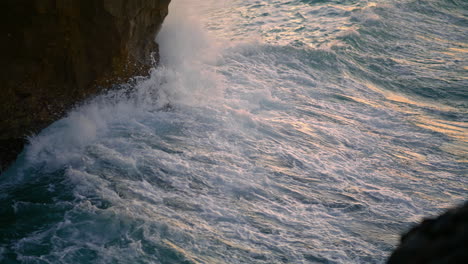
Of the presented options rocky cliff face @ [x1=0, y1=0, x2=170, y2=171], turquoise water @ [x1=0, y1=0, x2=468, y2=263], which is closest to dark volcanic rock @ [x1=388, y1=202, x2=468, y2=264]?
turquoise water @ [x1=0, y1=0, x2=468, y2=263]

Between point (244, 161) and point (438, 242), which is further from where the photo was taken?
point (244, 161)

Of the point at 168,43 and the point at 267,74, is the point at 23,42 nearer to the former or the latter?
the point at 168,43

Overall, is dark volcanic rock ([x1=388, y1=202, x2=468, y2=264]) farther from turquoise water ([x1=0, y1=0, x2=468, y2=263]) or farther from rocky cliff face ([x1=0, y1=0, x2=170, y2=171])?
rocky cliff face ([x1=0, y1=0, x2=170, y2=171])

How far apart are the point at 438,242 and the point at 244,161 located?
3.81 meters

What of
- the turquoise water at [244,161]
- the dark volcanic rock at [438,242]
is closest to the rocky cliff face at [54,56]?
the turquoise water at [244,161]

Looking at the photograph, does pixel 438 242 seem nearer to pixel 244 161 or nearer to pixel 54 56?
pixel 244 161

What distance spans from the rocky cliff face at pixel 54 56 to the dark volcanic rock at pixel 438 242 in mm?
4414

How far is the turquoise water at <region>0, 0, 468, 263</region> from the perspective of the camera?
346cm

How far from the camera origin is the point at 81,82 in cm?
510

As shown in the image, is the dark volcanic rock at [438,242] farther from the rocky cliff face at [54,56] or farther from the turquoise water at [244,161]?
the rocky cliff face at [54,56]

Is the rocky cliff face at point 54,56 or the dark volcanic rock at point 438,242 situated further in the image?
Answer: the rocky cliff face at point 54,56

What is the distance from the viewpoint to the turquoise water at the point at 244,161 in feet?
11.3

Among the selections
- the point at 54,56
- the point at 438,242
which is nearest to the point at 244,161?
the point at 54,56

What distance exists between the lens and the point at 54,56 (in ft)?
15.7
